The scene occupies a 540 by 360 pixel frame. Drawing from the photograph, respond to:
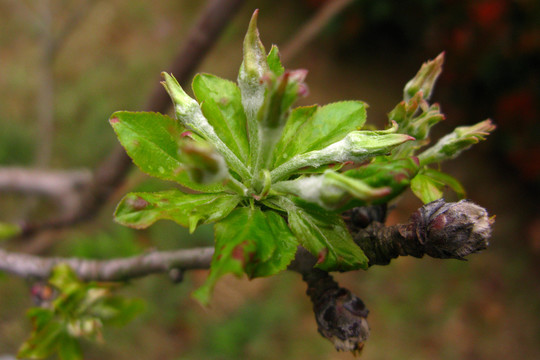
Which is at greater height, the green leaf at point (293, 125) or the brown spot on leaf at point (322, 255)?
the green leaf at point (293, 125)

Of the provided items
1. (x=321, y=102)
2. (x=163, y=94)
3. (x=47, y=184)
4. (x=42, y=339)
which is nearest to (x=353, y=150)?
(x=42, y=339)

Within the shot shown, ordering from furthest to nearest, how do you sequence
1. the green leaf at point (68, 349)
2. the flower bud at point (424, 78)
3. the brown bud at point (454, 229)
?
the green leaf at point (68, 349), the flower bud at point (424, 78), the brown bud at point (454, 229)

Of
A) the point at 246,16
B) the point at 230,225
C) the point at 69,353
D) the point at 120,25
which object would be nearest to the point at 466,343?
the point at 69,353

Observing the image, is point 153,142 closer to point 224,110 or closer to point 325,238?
point 224,110

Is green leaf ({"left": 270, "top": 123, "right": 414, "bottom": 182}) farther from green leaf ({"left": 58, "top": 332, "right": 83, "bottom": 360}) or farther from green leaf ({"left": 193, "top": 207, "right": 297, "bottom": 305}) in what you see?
green leaf ({"left": 58, "top": 332, "right": 83, "bottom": 360})

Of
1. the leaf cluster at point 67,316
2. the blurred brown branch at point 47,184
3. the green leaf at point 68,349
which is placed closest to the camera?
the leaf cluster at point 67,316

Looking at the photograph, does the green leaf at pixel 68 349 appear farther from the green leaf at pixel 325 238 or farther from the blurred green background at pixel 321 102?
the blurred green background at pixel 321 102

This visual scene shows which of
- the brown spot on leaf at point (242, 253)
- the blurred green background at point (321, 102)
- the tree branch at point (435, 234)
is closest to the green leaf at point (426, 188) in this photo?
the tree branch at point (435, 234)

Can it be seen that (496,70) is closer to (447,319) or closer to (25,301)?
(447,319)
